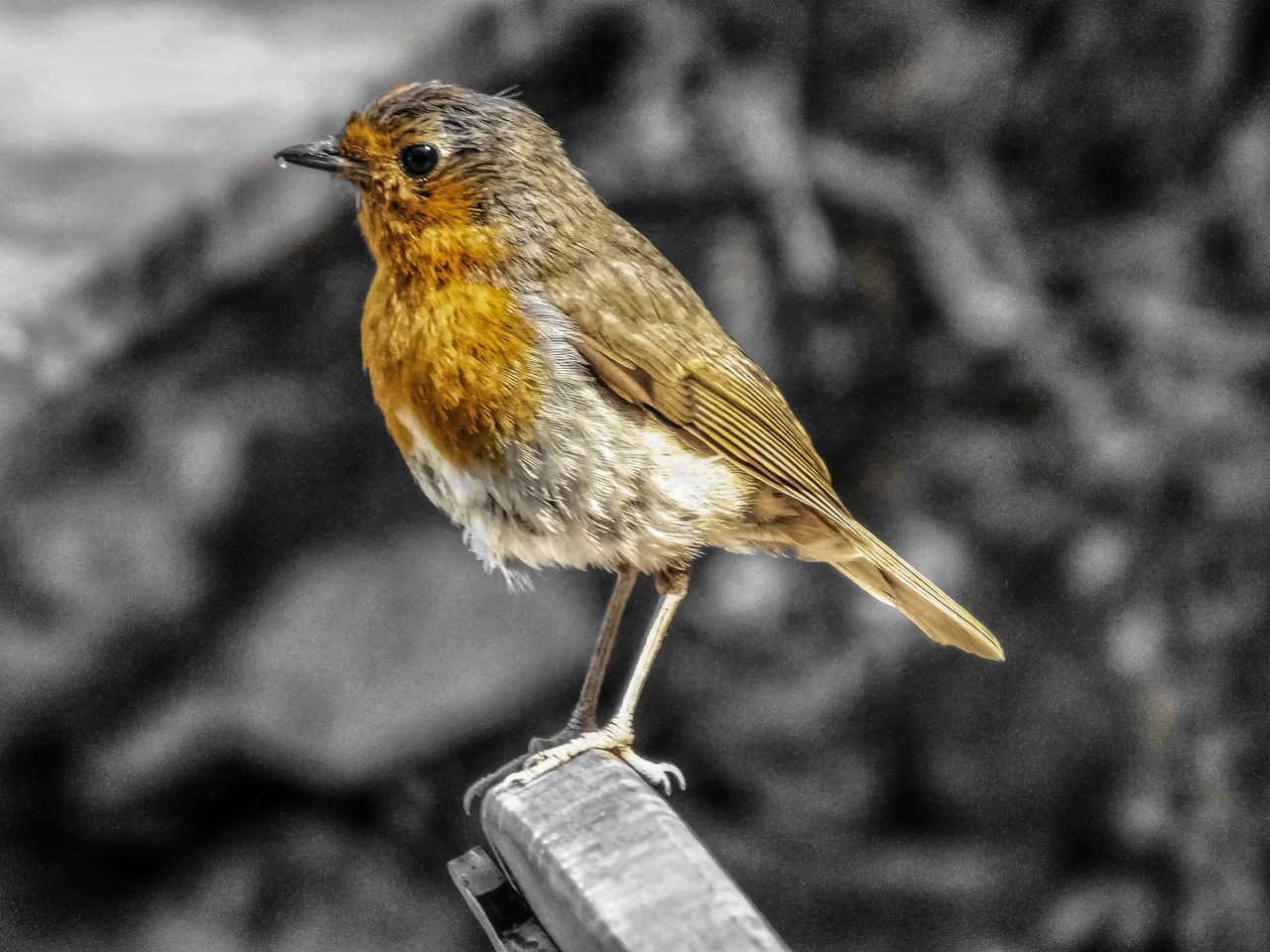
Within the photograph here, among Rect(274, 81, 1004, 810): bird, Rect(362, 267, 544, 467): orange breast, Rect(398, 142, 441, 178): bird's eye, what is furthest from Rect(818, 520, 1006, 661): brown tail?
Rect(398, 142, 441, 178): bird's eye

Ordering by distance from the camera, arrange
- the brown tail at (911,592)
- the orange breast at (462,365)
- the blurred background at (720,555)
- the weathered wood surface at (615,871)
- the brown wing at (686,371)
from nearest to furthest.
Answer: the weathered wood surface at (615,871)
the orange breast at (462,365)
the brown wing at (686,371)
the brown tail at (911,592)
the blurred background at (720,555)

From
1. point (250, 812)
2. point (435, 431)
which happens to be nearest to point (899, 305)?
point (435, 431)

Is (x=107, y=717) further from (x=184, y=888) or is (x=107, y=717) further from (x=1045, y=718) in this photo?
(x=1045, y=718)

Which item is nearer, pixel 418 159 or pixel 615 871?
pixel 615 871

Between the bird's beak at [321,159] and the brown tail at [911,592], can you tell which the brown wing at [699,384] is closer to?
the brown tail at [911,592]

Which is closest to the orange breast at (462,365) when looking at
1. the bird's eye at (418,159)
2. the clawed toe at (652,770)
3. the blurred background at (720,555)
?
the bird's eye at (418,159)

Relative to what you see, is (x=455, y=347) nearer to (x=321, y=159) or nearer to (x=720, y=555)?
(x=321, y=159)

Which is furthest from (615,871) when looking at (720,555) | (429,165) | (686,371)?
(720,555)
